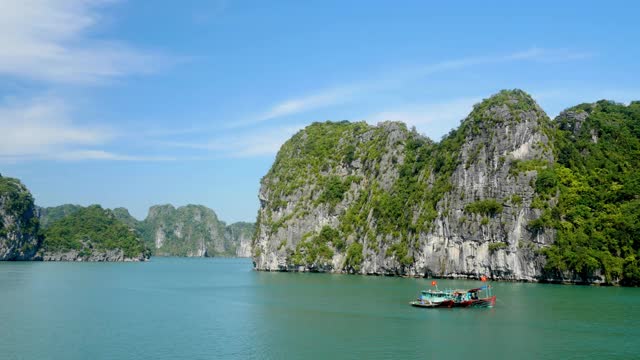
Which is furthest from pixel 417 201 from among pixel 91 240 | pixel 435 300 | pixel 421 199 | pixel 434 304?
pixel 91 240

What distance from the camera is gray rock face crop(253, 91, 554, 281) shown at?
7906 centimetres

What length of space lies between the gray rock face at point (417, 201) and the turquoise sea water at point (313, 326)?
17.2m

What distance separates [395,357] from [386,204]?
70912 millimetres

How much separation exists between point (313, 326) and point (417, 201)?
56717 mm

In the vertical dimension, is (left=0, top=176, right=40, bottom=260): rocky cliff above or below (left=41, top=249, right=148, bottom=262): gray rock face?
above

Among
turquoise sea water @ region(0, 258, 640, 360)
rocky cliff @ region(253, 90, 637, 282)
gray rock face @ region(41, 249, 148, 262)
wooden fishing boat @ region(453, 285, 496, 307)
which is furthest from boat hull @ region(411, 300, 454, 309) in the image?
gray rock face @ region(41, 249, 148, 262)

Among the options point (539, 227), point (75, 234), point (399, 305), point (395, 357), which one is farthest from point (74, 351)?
point (75, 234)

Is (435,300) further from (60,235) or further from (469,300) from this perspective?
(60,235)

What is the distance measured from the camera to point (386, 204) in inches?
3937

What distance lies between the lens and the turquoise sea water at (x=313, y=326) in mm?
31156

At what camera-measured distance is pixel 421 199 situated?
93250mm

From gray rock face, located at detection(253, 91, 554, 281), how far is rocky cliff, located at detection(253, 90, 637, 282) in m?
0.17

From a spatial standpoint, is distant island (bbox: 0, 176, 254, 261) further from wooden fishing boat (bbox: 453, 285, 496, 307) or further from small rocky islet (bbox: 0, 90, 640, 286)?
wooden fishing boat (bbox: 453, 285, 496, 307)

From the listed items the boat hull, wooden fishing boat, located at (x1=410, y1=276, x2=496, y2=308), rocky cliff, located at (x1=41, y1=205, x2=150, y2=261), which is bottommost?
the boat hull
